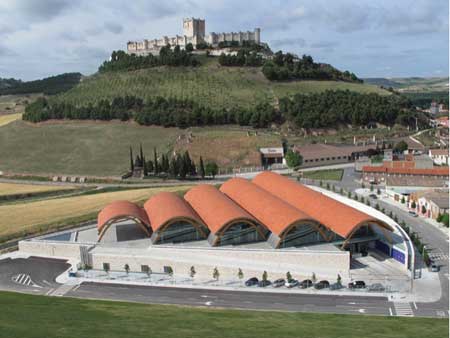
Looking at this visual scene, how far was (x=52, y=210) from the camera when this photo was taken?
6031 centimetres

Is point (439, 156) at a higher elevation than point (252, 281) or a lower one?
higher

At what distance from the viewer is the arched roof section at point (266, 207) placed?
137 ft

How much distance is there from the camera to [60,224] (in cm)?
5350

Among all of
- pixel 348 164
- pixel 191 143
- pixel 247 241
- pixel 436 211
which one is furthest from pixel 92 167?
pixel 436 211

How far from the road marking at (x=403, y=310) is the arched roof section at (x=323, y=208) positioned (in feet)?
27.9

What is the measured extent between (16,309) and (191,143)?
238 feet

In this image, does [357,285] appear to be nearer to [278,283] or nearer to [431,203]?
[278,283]

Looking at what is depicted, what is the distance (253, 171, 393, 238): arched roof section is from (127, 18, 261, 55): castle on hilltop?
405 feet

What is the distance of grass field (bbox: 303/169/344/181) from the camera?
265ft

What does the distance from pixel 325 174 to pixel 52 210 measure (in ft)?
157

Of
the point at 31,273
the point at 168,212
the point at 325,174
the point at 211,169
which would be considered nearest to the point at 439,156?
the point at 325,174

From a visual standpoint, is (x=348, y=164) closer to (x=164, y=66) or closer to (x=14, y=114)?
(x=164, y=66)

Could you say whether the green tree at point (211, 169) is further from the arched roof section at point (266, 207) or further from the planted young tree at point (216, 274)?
the planted young tree at point (216, 274)

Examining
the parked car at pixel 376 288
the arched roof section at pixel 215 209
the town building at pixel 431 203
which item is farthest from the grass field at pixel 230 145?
the parked car at pixel 376 288
